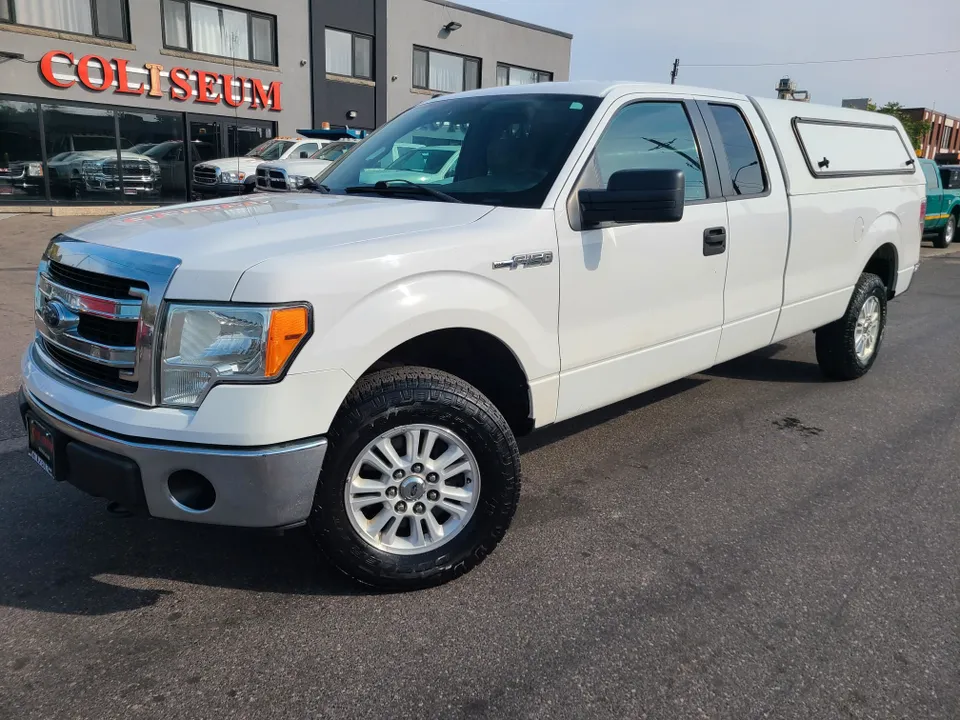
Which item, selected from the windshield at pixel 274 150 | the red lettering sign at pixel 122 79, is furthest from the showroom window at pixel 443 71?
the red lettering sign at pixel 122 79

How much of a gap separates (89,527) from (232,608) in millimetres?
988

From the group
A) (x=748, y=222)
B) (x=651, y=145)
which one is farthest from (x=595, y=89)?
(x=748, y=222)

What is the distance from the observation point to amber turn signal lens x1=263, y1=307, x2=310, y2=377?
2461 mm

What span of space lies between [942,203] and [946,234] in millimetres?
1282

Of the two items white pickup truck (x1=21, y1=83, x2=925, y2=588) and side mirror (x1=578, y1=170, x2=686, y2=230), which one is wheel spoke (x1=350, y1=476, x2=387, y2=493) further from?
side mirror (x1=578, y1=170, x2=686, y2=230)

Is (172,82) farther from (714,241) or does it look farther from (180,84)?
(714,241)

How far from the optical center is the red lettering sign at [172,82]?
18641mm

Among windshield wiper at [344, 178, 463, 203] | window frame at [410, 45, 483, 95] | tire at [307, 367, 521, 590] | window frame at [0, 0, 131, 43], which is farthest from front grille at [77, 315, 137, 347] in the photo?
window frame at [410, 45, 483, 95]

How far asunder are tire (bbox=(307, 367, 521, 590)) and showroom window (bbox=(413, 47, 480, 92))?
26286 millimetres

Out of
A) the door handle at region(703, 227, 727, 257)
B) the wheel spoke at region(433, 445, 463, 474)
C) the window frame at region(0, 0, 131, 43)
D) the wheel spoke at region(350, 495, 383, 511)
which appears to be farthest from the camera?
the window frame at region(0, 0, 131, 43)

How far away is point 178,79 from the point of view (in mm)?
20562

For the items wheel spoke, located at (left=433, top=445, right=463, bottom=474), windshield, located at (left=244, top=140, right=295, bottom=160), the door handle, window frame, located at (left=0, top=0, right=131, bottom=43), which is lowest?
wheel spoke, located at (left=433, top=445, right=463, bottom=474)

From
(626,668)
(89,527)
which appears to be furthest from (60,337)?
(626,668)

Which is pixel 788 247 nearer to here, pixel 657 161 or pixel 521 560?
pixel 657 161
